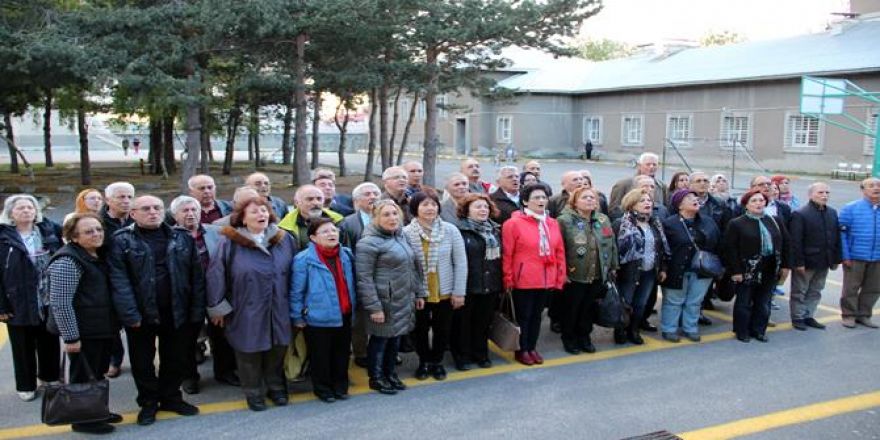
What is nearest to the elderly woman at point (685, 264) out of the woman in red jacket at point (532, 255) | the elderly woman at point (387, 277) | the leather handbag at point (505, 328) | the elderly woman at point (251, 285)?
the woman in red jacket at point (532, 255)

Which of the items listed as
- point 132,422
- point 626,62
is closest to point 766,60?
point 626,62

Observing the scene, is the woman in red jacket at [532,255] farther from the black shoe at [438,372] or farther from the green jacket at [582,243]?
the black shoe at [438,372]

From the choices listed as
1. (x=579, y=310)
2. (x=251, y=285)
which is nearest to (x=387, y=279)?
(x=251, y=285)

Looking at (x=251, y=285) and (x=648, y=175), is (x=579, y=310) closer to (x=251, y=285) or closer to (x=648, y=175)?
(x=648, y=175)

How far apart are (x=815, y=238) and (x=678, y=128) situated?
34.4 metres

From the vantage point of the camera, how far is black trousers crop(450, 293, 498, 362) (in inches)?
240

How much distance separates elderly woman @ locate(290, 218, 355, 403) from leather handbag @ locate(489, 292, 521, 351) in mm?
1527

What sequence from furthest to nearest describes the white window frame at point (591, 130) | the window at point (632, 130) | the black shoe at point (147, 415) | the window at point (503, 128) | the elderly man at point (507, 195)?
the window at point (503, 128), the white window frame at point (591, 130), the window at point (632, 130), the elderly man at point (507, 195), the black shoe at point (147, 415)

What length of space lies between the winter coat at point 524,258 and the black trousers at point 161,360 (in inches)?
107

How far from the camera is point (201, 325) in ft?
17.5

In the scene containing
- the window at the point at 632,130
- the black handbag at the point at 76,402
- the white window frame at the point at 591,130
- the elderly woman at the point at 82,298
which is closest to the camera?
the black handbag at the point at 76,402

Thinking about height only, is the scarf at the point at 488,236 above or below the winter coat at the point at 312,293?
above

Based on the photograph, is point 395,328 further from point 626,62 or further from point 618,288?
point 626,62

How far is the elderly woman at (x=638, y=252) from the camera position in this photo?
22.0 ft
